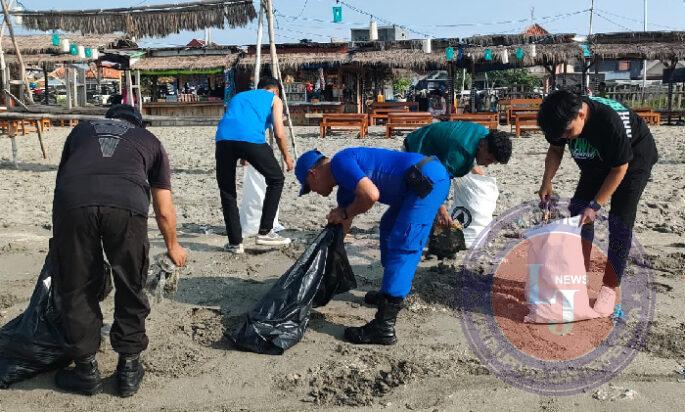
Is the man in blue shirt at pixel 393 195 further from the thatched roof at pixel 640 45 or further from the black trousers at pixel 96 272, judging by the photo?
the thatched roof at pixel 640 45

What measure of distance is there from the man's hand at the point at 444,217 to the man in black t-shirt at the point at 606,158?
0.86 m

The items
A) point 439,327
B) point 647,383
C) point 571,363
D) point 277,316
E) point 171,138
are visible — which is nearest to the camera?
point 647,383

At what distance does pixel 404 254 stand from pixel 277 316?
765 millimetres

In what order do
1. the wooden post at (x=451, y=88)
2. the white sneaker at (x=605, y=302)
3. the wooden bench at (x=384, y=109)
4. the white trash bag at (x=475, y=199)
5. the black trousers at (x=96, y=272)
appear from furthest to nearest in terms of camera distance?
the wooden post at (x=451, y=88)
the wooden bench at (x=384, y=109)
the white trash bag at (x=475, y=199)
the white sneaker at (x=605, y=302)
the black trousers at (x=96, y=272)

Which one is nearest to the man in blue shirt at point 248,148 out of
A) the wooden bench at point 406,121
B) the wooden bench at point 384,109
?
the wooden bench at point 406,121

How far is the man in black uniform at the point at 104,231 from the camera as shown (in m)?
2.88

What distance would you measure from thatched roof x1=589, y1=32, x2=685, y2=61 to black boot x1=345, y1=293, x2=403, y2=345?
64.0 feet

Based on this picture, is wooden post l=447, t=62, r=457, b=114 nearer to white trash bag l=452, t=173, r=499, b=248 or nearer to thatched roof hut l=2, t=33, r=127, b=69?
thatched roof hut l=2, t=33, r=127, b=69

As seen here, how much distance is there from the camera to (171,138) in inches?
664

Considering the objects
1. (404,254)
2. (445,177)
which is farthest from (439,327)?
(445,177)

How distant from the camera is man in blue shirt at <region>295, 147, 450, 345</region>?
11.5 feet

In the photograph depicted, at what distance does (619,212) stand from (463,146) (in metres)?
0.98

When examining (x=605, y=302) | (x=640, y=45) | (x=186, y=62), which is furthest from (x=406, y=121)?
(x=605, y=302)

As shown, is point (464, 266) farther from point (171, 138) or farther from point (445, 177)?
point (171, 138)
